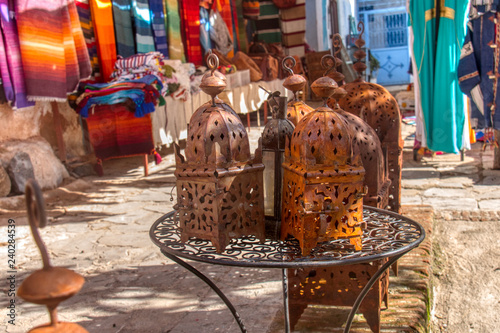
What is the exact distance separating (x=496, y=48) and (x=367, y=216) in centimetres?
408

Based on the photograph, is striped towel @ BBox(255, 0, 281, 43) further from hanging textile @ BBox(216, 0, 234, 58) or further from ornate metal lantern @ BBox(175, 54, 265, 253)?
ornate metal lantern @ BBox(175, 54, 265, 253)

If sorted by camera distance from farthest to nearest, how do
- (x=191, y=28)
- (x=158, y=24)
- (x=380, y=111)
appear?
(x=191, y=28), (x=158, y=24), (x=380, y=111)

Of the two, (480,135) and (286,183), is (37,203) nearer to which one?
(286,183)

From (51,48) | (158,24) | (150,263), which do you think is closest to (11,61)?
(51,48)

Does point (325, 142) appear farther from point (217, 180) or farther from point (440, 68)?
point (440, 68)

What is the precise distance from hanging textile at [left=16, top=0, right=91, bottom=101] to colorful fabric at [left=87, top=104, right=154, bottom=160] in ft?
1.78

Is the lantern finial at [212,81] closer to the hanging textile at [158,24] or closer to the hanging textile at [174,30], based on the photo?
the hanging textile at [158,24]

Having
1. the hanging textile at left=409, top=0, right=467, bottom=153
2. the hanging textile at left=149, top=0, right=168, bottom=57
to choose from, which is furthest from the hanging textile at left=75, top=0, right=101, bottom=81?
the hanging textile at left=409, top=0, right=467, bottom=153

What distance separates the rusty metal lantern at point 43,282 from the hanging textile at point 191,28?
8.27 metres

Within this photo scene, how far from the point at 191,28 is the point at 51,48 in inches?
139

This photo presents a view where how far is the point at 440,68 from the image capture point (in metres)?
6.33

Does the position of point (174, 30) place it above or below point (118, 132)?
above

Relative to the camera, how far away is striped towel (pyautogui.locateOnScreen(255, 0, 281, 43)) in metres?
12.9

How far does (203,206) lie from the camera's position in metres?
1.97
